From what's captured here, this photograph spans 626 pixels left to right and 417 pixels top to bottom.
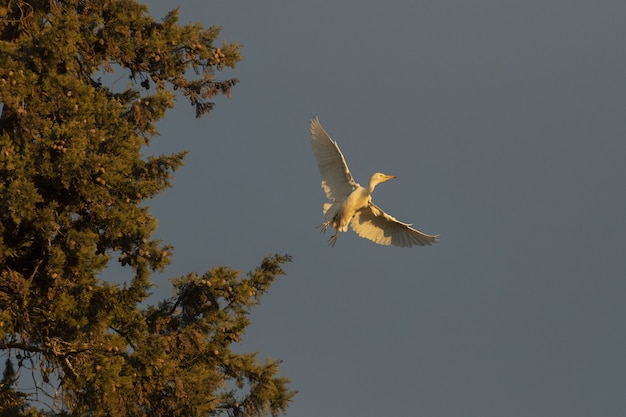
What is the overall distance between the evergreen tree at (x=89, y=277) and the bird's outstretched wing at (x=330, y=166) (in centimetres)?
314

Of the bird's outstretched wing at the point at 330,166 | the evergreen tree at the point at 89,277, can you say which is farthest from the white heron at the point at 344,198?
the evergreen tree at the point at 89,277

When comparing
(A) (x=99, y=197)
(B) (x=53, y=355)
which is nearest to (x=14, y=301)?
(B) (x=53, y=355)

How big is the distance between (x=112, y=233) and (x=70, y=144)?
3.87ft

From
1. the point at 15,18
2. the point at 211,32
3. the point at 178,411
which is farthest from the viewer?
the point at 211,32

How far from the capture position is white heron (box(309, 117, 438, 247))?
Result: 53.5ft

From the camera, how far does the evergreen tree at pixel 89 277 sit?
456 inches

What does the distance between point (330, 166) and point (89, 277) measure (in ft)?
17.5

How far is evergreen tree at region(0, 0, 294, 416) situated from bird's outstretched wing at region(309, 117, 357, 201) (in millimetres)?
3139

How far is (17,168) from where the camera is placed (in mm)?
11484

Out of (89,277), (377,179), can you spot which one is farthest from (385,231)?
(89,277)

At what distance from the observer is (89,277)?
1209cm

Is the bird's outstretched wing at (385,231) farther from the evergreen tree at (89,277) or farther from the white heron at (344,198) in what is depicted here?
the evergreen tree at (89,277)

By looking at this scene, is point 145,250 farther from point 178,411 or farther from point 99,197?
point 178,411

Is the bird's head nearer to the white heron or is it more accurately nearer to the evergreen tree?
the white heron
